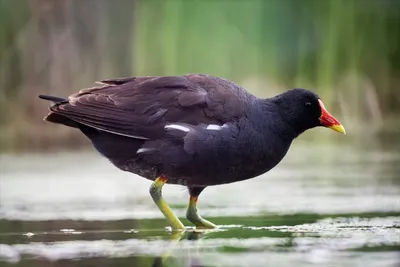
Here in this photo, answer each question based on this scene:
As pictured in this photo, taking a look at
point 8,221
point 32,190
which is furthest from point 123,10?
point 8,221

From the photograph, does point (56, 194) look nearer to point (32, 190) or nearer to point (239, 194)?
point (32, 190)

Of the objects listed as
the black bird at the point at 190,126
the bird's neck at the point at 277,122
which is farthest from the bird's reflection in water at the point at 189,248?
the bird's neck at the point at 277,122

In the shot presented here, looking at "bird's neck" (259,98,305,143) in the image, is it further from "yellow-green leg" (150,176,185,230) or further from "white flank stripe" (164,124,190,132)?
"yellow-green leg" (150,176,185,230)

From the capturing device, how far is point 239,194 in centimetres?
855

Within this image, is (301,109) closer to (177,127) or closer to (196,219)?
(177,127)

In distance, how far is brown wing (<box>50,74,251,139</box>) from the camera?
604cm

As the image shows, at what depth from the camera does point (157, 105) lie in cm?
616

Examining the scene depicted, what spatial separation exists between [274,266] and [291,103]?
2415 mm

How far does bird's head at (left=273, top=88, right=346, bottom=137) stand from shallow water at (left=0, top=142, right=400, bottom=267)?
2.12 feet

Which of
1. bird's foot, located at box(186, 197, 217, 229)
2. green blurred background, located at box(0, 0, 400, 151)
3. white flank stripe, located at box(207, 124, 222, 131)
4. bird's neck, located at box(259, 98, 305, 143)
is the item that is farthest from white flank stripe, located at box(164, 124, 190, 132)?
green blurred background, located at box(0, 0, 400, 151)

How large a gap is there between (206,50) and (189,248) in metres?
13.9

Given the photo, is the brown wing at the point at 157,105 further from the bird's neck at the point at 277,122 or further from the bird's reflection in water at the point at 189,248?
the bird's reflection in water at the point at 189,248

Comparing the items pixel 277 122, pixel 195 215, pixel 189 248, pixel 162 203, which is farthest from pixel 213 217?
pixel 189 248

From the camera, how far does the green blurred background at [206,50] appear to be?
16609 mm
